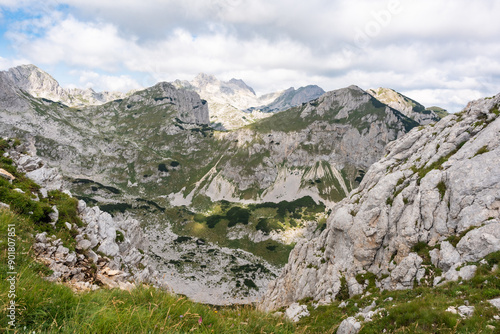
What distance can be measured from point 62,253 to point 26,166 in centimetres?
1541

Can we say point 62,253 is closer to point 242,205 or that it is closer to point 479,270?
point 479,270

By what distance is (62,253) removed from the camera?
39.9 ft

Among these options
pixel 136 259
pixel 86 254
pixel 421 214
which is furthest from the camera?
pixel 421 214

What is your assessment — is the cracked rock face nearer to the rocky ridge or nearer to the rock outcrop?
the rocky ridge

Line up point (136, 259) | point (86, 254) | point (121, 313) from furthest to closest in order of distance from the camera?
point (136, 259), point (86, 254), point (121, 313)

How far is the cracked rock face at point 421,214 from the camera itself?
20237 mm

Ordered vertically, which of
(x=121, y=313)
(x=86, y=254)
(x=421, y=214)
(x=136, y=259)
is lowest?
(x=136, y=259)

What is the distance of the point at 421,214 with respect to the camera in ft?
82.0

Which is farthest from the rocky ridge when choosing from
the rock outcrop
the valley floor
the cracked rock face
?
the cracked rock face

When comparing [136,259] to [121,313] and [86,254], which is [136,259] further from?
[121,313]

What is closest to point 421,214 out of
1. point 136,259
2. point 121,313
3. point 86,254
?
point 121,313

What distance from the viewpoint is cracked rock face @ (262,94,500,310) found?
66.4 feet

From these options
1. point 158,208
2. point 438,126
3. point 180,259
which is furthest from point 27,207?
point 158,208

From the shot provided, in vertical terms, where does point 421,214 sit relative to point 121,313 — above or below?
above
